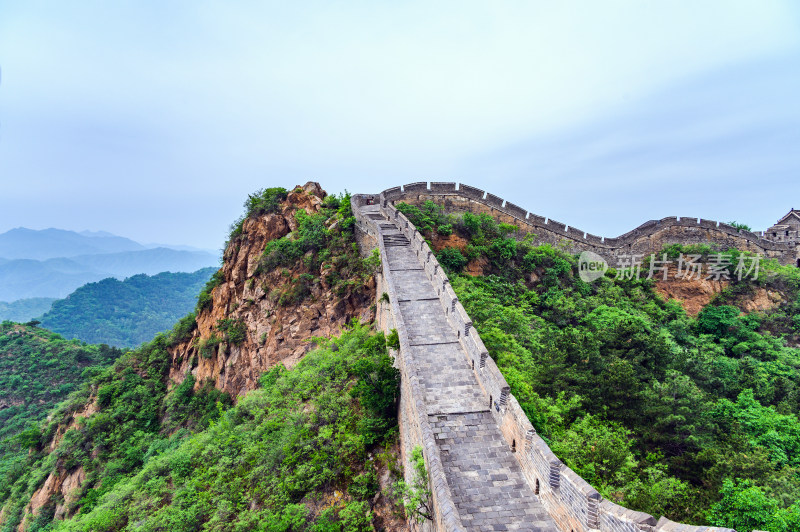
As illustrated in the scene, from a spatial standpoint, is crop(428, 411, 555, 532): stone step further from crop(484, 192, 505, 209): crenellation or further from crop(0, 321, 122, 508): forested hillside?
crop(0, 321, 122, 508): forested hillside

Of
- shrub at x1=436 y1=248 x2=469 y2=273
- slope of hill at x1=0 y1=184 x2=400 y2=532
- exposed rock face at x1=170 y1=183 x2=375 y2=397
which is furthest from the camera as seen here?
shrub at x1=436 y1=248 x2=469 y2=273

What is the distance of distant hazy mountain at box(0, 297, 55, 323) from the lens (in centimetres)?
12328

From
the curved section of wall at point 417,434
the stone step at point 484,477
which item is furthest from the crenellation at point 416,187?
the stone step at point 484,477

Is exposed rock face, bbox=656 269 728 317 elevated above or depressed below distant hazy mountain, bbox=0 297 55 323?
above

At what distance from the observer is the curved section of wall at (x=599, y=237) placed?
27578 mm

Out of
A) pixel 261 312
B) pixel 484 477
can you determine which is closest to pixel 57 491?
pixel 261 312

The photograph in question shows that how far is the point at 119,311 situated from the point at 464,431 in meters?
112

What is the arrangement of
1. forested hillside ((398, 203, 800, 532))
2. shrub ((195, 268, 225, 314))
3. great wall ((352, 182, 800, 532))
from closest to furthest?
great wall ((352, 182, 800, 532))
forested hillside ((398, 203, 800, 532))
shrub ((195, 268, 225, 314))

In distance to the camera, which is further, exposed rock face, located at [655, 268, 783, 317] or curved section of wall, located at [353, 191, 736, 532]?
exposed rock face, located at [655, 268, 783, 317]

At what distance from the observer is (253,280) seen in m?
24.8

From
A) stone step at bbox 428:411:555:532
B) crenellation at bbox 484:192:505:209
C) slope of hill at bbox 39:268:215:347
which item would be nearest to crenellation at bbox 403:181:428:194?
crenellation at bbox 484:192:505:209

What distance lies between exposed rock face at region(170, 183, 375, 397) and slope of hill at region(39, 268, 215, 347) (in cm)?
6601

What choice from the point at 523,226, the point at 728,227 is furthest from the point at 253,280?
the point at 728,227

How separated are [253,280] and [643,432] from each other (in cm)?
2036
